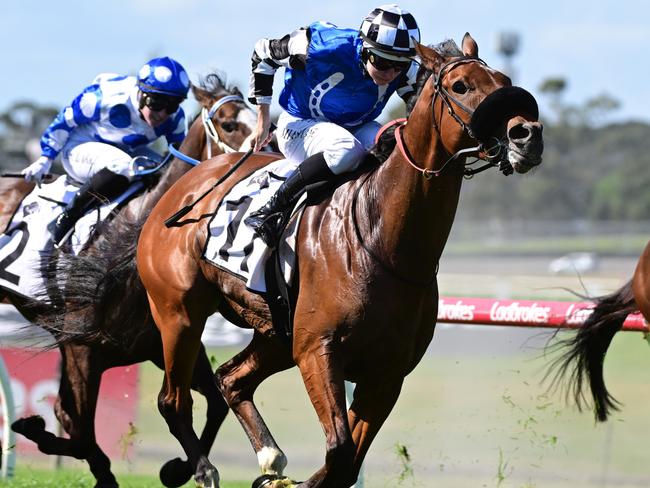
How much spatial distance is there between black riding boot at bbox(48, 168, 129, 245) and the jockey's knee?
6.70 ft

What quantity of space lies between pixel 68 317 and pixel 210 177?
1227 mm

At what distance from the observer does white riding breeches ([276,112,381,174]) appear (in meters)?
4.84

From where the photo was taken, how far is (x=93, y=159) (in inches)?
263

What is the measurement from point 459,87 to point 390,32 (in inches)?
21.4

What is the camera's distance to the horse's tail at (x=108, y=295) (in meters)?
6.04

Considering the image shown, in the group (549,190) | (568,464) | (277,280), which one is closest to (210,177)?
(277,280)

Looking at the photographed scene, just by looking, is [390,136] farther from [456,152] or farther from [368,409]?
[368,409]

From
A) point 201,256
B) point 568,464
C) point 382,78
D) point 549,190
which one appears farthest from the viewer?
point 549,190

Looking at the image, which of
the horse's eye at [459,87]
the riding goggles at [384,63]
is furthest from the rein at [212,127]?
the horse's eye at [459,87]

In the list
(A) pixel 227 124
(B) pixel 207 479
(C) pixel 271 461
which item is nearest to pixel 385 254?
(C) pixel 271 461

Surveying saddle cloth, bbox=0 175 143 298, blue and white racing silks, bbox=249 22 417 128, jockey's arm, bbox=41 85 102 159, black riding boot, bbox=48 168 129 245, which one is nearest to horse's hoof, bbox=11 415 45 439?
saddle cloth, bbox=0 175 143 298

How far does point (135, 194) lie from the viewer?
652 cm

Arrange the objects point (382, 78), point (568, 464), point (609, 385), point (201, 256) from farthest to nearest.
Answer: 1. point (609, 385)
2. point (568, 464)
3. point (201, 256)
4. point (382, 78)

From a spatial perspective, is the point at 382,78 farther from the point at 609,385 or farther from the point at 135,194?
the point at 609,385
